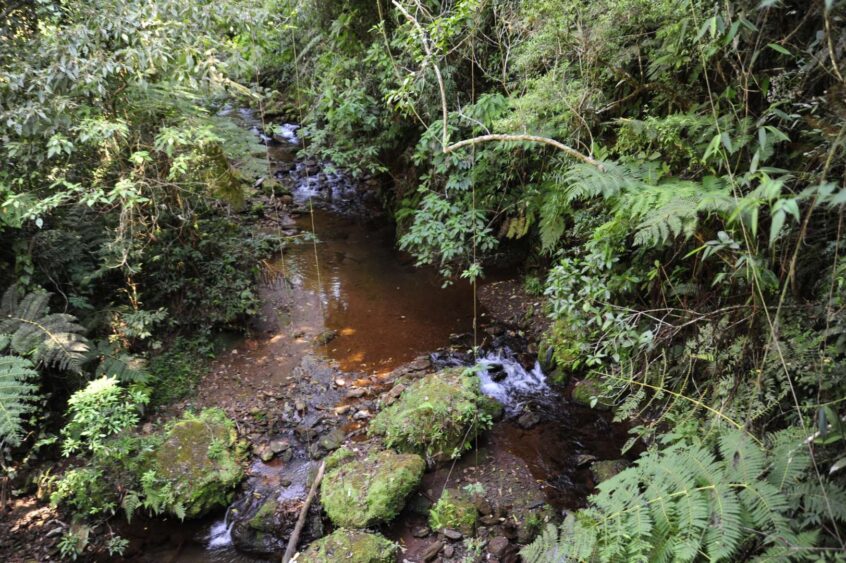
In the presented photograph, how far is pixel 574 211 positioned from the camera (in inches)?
209

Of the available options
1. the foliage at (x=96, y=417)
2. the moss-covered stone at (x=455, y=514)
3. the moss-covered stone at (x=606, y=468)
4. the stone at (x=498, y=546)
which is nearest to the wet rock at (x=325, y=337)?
the foliage at (x=96, y=417)

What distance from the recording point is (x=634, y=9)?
412cm

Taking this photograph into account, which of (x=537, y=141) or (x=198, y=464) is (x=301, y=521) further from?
(x=537, y=141)

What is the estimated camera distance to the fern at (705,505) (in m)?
2.40

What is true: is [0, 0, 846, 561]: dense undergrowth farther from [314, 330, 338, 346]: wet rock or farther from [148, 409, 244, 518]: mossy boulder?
[314, 330, 338, 346]: wet rock

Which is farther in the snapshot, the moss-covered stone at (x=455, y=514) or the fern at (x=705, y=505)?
the moss-covered stone at (x=455, y=514)

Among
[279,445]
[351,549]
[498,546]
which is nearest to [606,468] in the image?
[498,546]

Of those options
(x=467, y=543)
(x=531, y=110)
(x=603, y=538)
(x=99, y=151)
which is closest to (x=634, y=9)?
(x=531, y=110)

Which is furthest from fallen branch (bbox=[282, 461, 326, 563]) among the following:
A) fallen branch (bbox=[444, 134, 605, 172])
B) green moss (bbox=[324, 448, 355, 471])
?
fallen branch (bbox=[444, 134, 605, 172])

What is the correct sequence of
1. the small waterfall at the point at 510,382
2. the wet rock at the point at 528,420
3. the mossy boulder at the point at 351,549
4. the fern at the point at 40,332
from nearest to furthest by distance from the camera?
the mossy boulder at the point at 351,549
the fern at the point at 40,332
the wet rock at the point at 528,420
the small waterfall at the point at 510,382

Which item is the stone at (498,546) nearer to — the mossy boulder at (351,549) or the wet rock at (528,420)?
the mossy boulder at (351,549)

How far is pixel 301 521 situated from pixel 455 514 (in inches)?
52.6

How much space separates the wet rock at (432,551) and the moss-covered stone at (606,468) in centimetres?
153

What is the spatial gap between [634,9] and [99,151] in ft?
17.4
